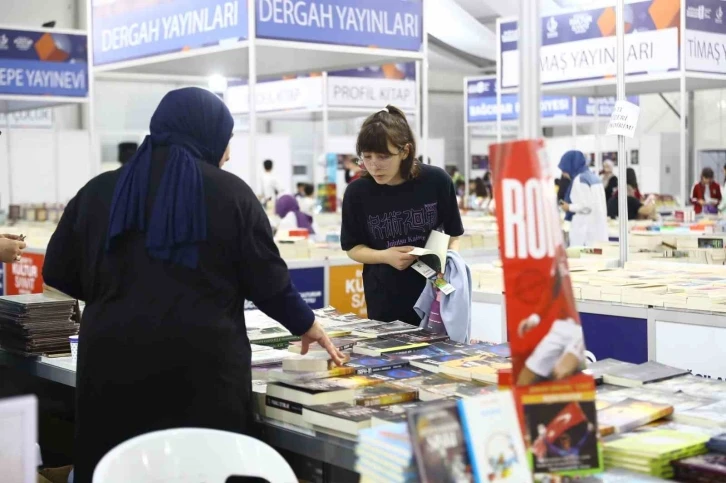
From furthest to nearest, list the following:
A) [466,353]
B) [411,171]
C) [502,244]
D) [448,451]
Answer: [411,171] → [466,353] → [502,244] → [448,451]

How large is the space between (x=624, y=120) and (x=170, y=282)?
2.81 metres

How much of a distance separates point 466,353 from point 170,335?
3.04ft

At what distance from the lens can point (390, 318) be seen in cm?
359

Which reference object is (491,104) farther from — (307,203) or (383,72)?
(307,203)

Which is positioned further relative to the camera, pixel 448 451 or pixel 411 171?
pixel 411 171

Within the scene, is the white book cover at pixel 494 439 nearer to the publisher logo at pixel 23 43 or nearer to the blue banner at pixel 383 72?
the publisher logo at pixel 23 43

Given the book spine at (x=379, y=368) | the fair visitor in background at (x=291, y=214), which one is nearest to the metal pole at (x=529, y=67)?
the book spine at (x=379, y=368)

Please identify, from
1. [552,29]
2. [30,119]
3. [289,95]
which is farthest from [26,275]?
[30,119]

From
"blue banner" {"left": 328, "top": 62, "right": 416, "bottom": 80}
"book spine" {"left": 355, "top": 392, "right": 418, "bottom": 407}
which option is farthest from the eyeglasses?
"blue banner" {"left": 328, "top": 62, "right": 416, "bottom": 80}

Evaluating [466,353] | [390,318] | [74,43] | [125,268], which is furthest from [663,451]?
[74,43]

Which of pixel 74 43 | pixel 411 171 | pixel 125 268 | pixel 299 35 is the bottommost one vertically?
pixel 125 268

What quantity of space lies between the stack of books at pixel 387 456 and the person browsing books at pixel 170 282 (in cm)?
76

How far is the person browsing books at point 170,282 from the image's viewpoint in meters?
2.36

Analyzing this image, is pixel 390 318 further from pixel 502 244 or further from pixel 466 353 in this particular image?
pixel 502 244
